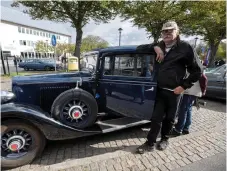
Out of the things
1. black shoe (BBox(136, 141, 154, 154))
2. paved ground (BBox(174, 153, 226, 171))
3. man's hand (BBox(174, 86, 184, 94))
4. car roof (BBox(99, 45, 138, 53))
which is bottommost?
paved ground (BBox(174, 153, 226, 171))

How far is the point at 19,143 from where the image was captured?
254 centimetres

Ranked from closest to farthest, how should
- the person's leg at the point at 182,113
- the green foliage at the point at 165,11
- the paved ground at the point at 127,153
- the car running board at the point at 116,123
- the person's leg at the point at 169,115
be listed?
the paved ground at the point at 127,153 < the person's leg at the point at 169,115 < the car running board at the point at 116,123 < the person's leg at the point at 182,113 < the green foliage at the point at 165,11

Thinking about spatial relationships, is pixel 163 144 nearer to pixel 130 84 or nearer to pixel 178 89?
pixel 178 89

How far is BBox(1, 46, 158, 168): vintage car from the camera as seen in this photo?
264 centimetres

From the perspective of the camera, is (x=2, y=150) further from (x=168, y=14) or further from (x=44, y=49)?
(x=44, y=49)

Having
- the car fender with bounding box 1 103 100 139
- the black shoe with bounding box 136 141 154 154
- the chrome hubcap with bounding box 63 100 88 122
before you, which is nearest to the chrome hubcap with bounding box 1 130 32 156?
the car fender with bounding box 1 103 100 139

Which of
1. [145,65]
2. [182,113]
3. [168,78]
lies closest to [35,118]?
[145,65]

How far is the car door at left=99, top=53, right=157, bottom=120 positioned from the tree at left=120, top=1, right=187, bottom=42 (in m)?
9.28

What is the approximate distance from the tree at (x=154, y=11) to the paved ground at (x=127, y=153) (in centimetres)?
928

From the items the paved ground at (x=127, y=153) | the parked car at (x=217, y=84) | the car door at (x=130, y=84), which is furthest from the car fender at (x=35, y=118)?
the parked car at (x=217, y=84)

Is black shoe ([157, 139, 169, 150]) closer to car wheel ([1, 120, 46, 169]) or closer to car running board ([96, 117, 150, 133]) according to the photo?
car running board ([96, 117, 150, 133])

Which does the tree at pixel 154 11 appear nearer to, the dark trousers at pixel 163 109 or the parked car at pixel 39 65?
the dark trousers at pixel 163 109

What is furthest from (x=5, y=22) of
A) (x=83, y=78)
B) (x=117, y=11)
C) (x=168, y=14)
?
(x=83, y=78)

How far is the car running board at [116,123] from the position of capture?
313 centimetres
